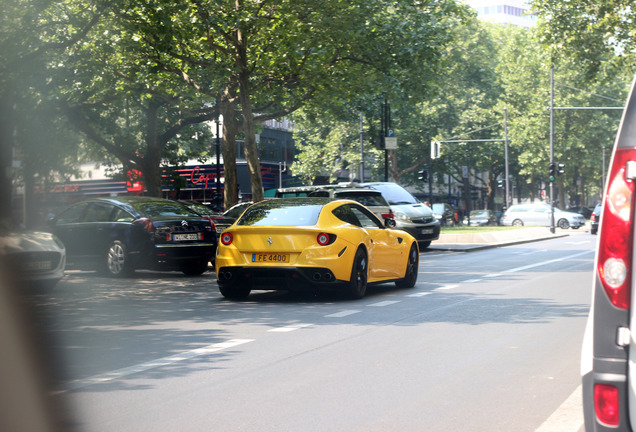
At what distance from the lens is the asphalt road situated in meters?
5.54

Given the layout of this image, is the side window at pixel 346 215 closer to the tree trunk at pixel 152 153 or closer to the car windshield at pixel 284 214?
the car windshield at pixel 284 214

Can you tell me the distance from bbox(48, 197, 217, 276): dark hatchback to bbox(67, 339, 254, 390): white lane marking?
8226mm

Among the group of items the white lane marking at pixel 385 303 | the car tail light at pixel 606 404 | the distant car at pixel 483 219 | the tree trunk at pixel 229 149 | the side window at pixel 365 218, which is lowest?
the distant car at pixel 483 219

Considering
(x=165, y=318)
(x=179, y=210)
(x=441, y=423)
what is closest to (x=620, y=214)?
(x=441, y=423)

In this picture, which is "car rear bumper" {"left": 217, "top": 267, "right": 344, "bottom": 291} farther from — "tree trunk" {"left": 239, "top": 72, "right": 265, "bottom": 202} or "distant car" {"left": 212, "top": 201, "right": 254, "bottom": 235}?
"tree trunk" {"left": 239, "top": 72, "right": 265, "bottom": 202}

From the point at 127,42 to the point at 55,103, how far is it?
6.90 meters

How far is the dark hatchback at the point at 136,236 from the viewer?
16.7m

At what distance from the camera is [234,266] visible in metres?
12.4

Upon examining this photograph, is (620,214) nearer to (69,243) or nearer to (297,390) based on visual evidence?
(297,390)

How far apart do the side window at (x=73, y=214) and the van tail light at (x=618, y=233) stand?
51.4 feet

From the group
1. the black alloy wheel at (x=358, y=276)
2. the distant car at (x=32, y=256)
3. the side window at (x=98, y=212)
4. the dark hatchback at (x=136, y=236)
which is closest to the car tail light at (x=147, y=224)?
the dark hatchback at (x=136, y=236)

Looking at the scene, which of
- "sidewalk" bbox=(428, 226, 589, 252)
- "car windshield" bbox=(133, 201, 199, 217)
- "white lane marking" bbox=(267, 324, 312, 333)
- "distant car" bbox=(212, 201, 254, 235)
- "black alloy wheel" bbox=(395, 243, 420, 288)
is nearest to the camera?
"white lane marking" bbox=(267, 324, 312, 333)

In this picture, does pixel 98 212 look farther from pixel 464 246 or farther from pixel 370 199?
pixel 464 246

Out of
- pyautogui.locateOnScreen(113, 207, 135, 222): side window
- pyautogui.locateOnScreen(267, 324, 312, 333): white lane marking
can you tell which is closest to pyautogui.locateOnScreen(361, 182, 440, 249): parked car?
pyautogui.locateOnScreen(113, 207, 135, 222): side window
